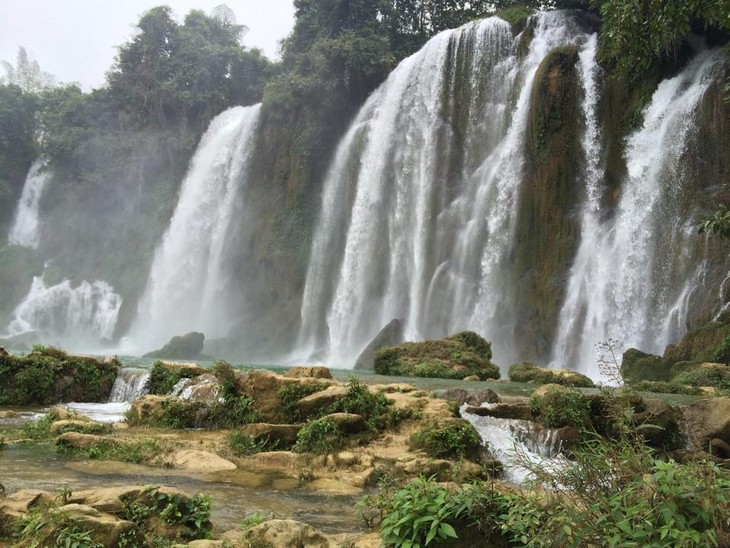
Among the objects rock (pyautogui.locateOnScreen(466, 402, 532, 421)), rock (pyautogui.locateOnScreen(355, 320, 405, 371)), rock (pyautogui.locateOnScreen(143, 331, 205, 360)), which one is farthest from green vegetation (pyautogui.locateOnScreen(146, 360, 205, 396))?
rock (pyautogui.locateOnScreen(143, 331, 205, 360))

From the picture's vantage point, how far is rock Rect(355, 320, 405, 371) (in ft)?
77.2

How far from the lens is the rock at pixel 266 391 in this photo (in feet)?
32.9

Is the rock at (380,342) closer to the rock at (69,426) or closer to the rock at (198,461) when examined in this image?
the rock at (69,426)

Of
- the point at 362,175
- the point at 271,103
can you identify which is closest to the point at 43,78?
the point at 271,103

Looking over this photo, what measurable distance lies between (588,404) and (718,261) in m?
12.5

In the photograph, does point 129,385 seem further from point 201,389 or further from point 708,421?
point 708,421

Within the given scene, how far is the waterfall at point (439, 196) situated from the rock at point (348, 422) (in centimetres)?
1608

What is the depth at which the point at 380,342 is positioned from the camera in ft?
80.4

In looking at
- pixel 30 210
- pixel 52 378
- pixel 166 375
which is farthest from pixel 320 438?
pixel 30 210

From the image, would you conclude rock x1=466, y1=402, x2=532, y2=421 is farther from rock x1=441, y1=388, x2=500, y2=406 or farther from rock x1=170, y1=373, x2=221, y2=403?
rock x1=170, y1=373, x2=221, y2=403

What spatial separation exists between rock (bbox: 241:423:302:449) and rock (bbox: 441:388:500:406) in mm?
2940

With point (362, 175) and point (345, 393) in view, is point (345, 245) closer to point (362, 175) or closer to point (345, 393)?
point (362, 175)

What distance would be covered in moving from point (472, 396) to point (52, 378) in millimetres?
9740

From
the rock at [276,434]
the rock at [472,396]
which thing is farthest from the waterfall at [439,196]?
the rock at [276,434]
